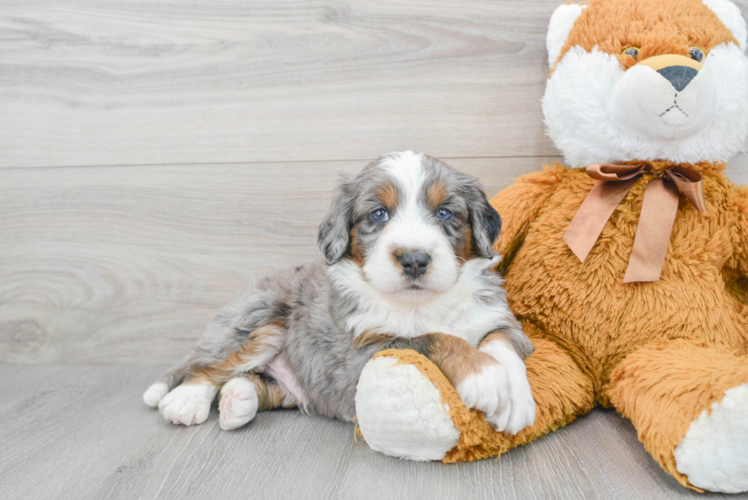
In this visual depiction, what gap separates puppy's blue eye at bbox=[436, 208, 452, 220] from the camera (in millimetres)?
1691

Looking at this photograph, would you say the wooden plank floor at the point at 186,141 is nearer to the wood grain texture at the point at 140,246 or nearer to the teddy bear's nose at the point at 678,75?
the wood grain texture at the point at 140,246

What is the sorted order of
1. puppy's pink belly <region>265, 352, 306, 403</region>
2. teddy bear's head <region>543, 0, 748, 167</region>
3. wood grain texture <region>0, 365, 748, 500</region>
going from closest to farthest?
wood grain texture <region>0, 365, 748, 500</region> < teddy bear's head <region>543, 0, 748, 167</region> < puppy's pink belly <region>265, 352, 306, 403</region>

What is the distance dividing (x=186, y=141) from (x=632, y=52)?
1.80 m

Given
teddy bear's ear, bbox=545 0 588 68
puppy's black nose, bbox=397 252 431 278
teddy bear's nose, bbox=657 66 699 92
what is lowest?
puppy's black nose, bbox=397 252 431 278

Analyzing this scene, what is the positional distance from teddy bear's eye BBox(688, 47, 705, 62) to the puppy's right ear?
1.09m

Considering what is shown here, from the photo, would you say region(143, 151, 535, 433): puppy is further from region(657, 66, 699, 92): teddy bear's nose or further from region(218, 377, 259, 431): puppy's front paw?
region(657, 66, 699, 92): teddy bear's nose

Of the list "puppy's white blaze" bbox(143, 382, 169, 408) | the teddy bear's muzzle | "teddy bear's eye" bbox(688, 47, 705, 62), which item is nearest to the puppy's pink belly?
"puppy's white blaze" bbox(143, 382, 169, 408)

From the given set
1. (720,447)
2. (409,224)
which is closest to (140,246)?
(409,224)

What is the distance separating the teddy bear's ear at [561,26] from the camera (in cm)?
191

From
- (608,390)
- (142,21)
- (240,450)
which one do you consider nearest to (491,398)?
(608,390)

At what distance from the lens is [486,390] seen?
4.59ft

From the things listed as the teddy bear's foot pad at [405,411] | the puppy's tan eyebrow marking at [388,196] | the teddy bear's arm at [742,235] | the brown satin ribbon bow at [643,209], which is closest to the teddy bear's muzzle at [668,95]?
the brown satin ribbon bow at [643,209]

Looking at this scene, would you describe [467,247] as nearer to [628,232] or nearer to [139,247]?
[628,232]

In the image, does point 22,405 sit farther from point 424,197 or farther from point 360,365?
point 424,197
